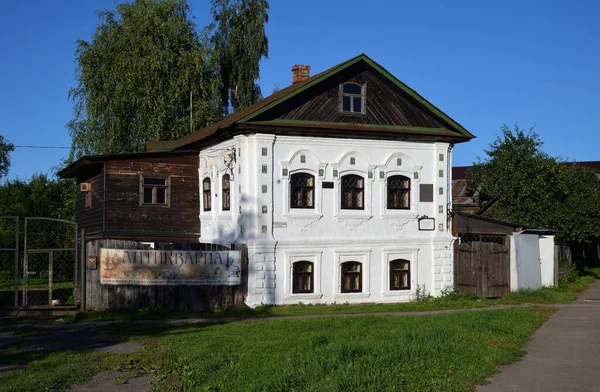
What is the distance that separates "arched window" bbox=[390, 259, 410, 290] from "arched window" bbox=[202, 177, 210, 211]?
6.69 metres

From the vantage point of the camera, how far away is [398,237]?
995 inches

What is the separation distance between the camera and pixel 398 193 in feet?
84.0

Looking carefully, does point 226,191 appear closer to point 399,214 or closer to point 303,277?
point 303,277

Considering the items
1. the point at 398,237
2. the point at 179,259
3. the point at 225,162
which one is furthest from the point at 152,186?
the point at 398,237

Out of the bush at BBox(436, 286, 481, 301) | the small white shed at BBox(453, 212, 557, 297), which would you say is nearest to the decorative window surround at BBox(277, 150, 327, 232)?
the bush at BBox(436, 286, 481, 301)

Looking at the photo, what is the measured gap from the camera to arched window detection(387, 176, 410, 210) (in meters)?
25.4

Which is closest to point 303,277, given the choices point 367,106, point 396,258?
point 396,258

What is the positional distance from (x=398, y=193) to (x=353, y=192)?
1754mm

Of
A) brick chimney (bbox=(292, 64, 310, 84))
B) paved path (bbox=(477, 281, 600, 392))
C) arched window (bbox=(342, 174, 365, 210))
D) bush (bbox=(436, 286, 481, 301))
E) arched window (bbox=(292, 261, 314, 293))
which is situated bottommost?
paved path (bbox=(477, 281, 600, 392))

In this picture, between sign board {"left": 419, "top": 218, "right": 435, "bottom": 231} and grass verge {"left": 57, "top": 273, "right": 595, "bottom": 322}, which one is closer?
grass verge {"left": 57, "top": 273, "right": 595, "bottom": 322}

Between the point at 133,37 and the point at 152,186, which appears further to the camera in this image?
the point at 133,37

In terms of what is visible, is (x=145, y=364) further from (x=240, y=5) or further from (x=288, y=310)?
(x=240, y=5)

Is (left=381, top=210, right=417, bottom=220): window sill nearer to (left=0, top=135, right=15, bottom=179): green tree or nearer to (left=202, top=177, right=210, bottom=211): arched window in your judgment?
(left=202, top=177, right=210, bottom=211): arched window

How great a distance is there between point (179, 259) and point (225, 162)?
4163 millimetres
